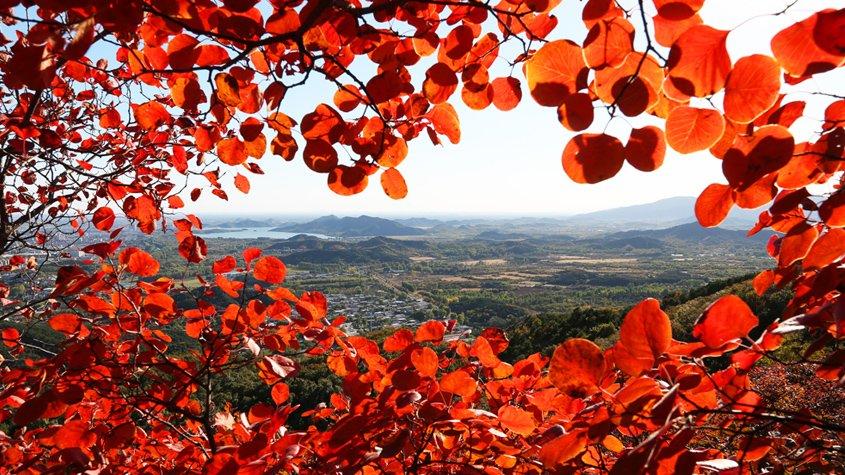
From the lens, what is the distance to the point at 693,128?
66cm

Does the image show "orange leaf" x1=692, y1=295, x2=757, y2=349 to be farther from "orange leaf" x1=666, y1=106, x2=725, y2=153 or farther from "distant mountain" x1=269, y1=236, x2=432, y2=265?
"distant mountain" x1=269, y1=236, x2=432, y2=265

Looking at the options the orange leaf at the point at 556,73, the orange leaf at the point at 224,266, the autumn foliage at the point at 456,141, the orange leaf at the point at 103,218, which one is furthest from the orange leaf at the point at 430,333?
the orange leaf at the point at 103,218

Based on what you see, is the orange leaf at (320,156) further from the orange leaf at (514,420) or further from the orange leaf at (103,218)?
the orange leaf at (103,218)

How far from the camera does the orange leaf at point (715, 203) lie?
Result: 0.75 metres

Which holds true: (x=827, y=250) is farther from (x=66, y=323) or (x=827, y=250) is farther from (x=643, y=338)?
(x=66, y=323)

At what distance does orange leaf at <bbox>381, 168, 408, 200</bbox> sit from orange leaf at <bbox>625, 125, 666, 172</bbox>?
58cm

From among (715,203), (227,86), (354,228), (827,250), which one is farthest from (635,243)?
(227,86)

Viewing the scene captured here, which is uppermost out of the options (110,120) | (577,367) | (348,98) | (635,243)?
(110,120)

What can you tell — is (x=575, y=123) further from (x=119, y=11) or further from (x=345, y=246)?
(x=345, y=246)

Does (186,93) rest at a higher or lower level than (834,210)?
higher

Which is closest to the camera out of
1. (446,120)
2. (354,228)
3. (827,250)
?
(827,250)

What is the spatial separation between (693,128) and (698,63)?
0.33ft

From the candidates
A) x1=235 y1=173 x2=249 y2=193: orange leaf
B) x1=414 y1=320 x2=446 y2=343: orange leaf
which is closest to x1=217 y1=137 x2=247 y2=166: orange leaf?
x1=414 y1=320 x2=446 y2=343: orange leaf

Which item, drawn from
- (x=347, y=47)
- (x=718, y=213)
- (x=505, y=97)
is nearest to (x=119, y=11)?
(x=347, y=47)
